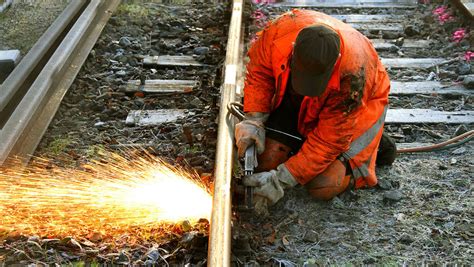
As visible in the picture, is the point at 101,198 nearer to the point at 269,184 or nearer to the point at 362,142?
the point at 269,184

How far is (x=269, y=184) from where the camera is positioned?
3832mm

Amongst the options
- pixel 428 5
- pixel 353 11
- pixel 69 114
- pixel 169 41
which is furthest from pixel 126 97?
pixel 428 5

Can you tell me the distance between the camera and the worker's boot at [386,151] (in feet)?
14.3

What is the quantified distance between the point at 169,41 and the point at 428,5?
313 cm

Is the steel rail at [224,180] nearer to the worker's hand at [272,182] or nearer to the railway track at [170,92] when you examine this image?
the railway track at [170,92]

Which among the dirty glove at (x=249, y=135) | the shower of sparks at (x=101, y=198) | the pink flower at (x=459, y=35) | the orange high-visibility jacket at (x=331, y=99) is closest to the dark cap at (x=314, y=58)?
the orange high-visibility jacket at (x=331, y=99)

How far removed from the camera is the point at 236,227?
12.2 ft

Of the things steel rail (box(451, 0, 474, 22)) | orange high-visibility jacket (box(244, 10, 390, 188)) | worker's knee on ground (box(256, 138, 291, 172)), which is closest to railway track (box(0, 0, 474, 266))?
worker's knee on ground (box(256, 138, 291, 172))

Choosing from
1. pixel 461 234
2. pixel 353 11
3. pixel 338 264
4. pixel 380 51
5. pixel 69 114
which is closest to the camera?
pixel 338 264

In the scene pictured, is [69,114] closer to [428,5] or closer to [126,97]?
[126,97]

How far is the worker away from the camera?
3488mm

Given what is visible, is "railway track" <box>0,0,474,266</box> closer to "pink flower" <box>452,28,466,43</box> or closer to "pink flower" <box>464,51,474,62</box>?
"pink flower" <box>464,51,474,62</box>

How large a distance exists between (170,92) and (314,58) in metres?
2.18

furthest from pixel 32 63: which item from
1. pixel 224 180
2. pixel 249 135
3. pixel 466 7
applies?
pixel 466 7
